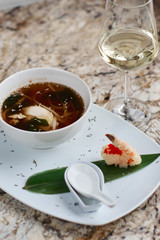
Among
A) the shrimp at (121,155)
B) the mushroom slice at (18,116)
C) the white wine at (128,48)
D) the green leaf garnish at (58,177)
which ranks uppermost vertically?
the white wine at (128,48)

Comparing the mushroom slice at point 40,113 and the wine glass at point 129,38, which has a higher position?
the wine glass at point 129,38

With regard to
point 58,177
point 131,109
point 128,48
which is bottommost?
point 131,109

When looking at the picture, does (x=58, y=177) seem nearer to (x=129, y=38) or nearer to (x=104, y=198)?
(x=104, y=198)

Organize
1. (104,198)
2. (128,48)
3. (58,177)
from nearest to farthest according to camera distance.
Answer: (104,198)
(58,177)
(128,48)

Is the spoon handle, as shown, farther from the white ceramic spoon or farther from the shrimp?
the shrimp

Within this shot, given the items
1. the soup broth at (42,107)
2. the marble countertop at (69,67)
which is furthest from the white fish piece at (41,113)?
the marble countertop at (69,67)

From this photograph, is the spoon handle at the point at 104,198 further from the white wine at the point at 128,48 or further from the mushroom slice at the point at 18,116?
the white wine at the point at 128,48

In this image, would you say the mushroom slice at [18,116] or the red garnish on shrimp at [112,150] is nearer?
the red garnish on shrimp at [112,150]

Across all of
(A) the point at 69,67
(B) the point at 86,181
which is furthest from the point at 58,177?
(A) the point at 69,67
